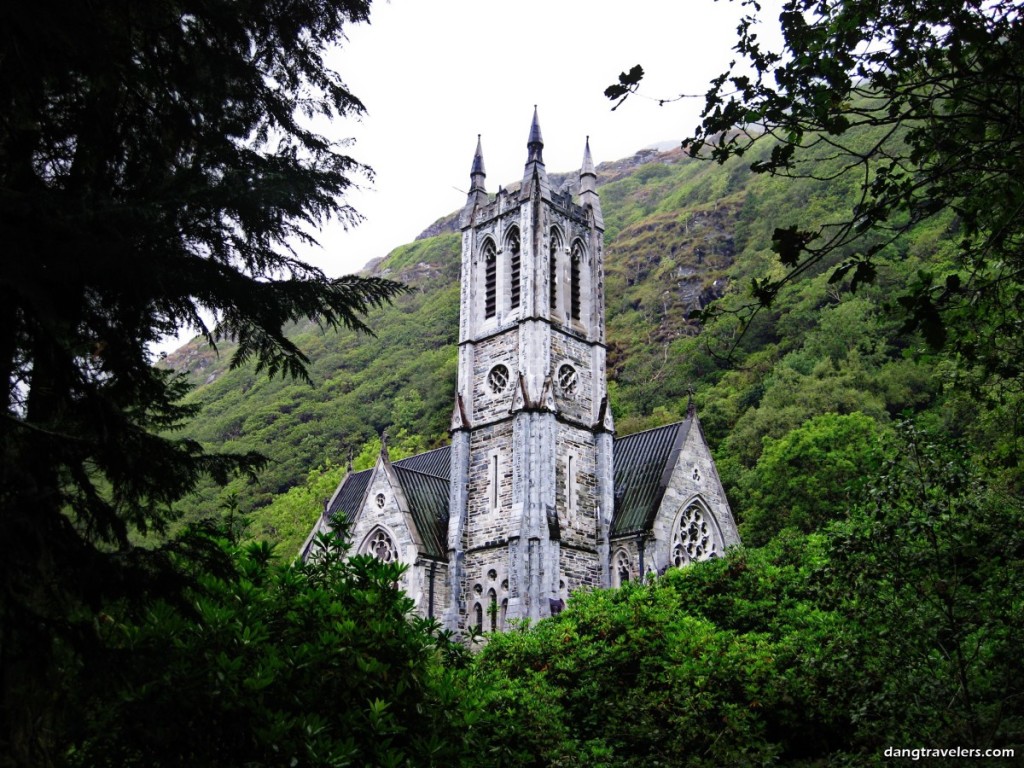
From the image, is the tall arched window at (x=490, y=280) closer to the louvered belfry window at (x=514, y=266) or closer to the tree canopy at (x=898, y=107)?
the louvered belfry window at (x=514, y=266)

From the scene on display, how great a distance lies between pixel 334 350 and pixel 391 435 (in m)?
28.1

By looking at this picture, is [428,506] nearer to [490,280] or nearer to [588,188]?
[490,280]

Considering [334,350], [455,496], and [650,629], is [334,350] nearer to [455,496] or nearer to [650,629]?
[455,496]

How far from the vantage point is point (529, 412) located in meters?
28.5

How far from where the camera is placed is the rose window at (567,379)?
3008cm

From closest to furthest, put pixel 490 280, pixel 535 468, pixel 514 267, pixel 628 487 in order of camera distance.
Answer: pixel 535 468 → pixel 628 487 → pixel 514 267 → pixel 490 280

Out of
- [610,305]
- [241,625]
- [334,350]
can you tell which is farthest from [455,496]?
[334,350]

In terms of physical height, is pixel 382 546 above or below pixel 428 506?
below

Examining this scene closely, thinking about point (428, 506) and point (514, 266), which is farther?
point (428, 506)

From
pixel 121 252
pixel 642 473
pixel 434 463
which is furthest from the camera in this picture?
pixel 434 463

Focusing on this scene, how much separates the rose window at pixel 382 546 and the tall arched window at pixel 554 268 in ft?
31.0

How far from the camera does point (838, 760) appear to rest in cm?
1004

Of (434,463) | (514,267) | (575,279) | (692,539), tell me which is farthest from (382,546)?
(575,279)

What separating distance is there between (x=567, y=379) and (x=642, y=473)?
412 centimetres
